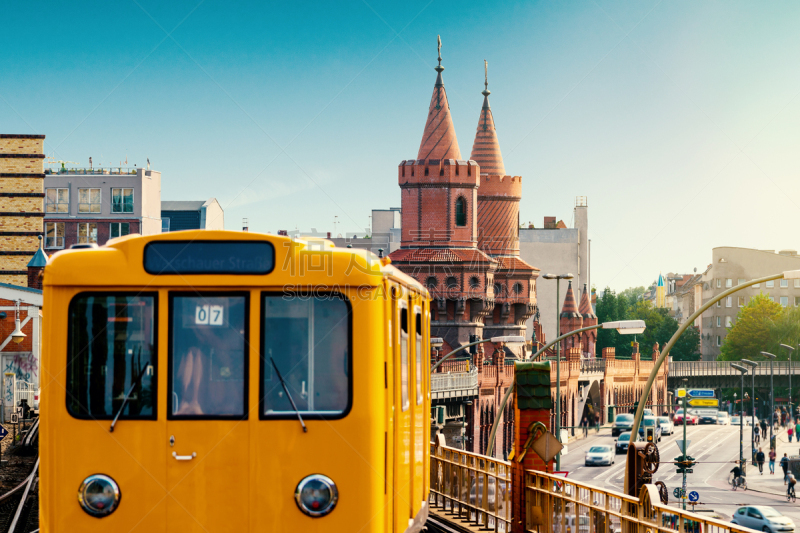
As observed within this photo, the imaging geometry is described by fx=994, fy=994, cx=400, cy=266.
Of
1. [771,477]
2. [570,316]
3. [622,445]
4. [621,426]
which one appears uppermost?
[570,316]

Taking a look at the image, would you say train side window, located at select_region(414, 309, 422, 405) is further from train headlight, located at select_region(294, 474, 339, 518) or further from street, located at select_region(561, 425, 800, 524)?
street, located at select_region(561, 425, 800, 524)

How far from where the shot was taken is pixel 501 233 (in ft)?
281

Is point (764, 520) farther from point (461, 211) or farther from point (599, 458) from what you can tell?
point (461, 211)

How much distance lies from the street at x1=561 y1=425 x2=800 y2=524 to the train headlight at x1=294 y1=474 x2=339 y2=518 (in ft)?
112

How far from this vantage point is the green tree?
4392 inches

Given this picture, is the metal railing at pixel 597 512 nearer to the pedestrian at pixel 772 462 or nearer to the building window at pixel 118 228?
the pedestrian at pixel 772 462

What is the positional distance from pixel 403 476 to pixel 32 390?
1314 inches

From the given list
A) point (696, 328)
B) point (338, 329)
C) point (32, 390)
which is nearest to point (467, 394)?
point (32, 390)

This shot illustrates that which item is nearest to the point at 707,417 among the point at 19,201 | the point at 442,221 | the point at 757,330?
the point at 757,330

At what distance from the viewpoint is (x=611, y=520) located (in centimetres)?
901

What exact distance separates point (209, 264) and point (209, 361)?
60 centimetres

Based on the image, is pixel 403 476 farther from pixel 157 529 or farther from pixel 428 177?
pixel 428 177

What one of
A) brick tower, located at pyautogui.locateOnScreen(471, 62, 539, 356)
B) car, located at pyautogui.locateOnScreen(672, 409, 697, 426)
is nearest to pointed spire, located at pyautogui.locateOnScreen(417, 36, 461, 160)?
brick tower, located at pyautogui.locateOnScreen(471, 62, 539, 356)

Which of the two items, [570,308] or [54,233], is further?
[570,308]
